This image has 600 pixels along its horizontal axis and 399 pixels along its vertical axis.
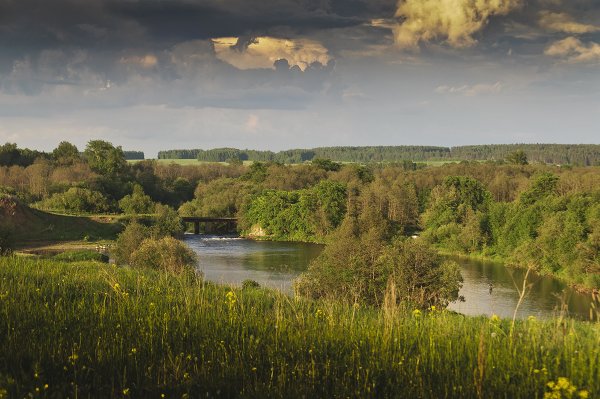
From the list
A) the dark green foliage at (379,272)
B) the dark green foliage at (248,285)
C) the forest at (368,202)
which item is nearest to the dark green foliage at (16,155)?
the forest at (368,202)

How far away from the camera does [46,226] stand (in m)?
77.8

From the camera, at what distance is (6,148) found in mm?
139750

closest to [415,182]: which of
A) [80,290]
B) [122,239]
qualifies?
[122,239]

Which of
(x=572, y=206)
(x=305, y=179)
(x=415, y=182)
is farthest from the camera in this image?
(x=305, y=179)

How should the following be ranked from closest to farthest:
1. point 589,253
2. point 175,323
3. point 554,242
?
1. point 175,323
2. point 589,253
3. point 554,242

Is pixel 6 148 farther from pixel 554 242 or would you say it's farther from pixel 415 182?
pixel 554 242

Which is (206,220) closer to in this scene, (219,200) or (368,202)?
(219,200)

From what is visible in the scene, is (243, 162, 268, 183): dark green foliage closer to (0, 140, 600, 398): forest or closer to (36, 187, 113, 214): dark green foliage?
(0, 140, 600, 398): forest

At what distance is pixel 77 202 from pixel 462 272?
6424 cm

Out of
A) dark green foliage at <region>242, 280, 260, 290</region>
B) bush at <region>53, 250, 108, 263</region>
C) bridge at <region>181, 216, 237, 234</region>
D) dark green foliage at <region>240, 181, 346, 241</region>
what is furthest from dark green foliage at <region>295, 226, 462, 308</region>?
bridge at <region>181, 216, 237, 234</region>

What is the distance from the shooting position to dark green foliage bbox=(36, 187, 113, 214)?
319ft

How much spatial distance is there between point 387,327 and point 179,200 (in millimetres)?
130791

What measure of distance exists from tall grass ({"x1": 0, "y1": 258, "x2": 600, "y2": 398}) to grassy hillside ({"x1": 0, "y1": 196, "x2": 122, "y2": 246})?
66.4 metres

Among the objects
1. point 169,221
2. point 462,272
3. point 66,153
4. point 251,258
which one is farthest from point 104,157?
point 462,272
